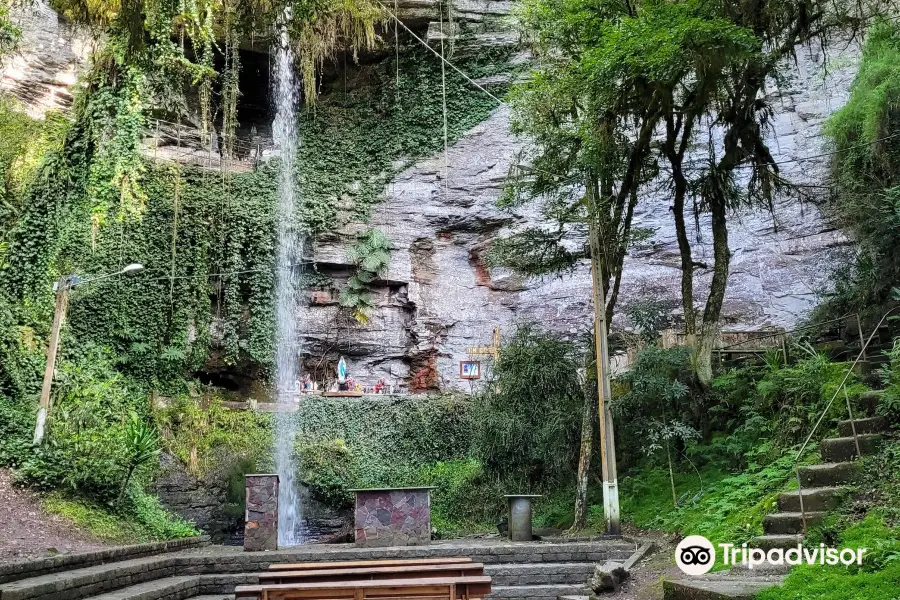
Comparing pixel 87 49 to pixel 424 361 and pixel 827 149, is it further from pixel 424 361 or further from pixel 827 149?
pixel 827 149

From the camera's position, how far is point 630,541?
9766 millimetres

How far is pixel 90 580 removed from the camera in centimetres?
707

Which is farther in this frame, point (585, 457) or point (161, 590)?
point (585, 457)

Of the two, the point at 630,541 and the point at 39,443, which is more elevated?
the point at 39,443

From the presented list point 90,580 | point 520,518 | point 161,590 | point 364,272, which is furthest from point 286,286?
point 90,580

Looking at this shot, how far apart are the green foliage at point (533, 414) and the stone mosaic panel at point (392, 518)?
2.69 meters

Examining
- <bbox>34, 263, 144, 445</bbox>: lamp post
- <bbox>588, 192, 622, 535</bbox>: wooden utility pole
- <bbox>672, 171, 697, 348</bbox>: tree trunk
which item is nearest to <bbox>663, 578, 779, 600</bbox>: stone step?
<bbox>588, 192, 622, 535</bbox>: wooden utility pole

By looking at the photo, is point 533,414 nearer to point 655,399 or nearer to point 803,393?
point 655,399

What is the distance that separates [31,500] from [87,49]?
1305cm

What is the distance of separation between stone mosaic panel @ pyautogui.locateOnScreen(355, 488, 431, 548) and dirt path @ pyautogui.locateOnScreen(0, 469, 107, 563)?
353cm

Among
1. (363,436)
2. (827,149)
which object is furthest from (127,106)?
(827,149)

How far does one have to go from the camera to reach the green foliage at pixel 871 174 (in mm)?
11625

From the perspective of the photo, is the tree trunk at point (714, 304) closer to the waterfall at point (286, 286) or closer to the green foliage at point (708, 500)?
the green foliage at point (708, 500)

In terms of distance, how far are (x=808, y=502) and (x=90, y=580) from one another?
7.13 metres
